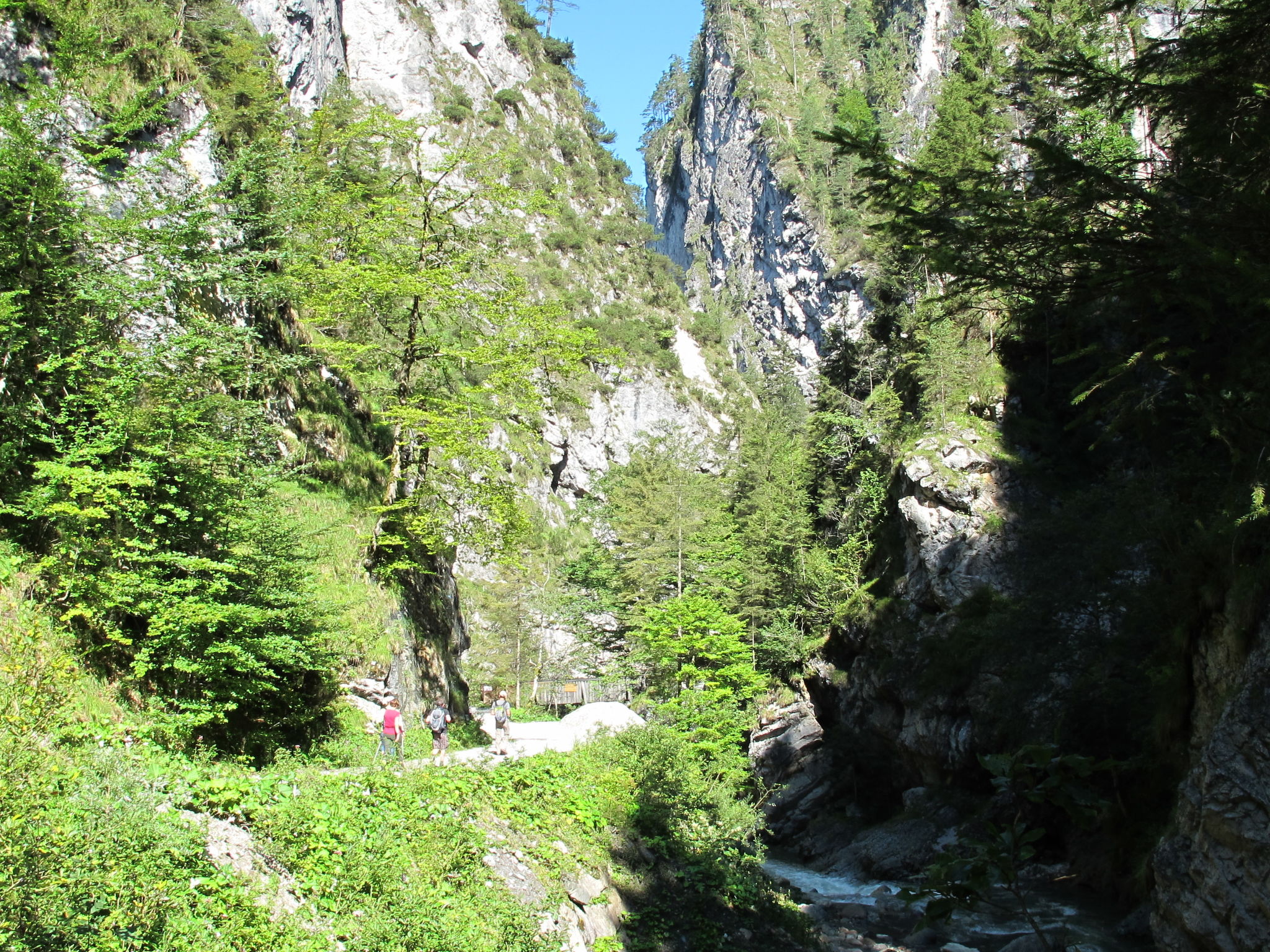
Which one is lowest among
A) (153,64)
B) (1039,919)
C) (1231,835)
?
(1039,919)

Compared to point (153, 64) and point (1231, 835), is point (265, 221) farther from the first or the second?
point (1231, 835)

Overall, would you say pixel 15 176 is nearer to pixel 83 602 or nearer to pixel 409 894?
pixel 83 602

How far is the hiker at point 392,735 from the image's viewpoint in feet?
33.5

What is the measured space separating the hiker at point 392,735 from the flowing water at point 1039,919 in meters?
6.97

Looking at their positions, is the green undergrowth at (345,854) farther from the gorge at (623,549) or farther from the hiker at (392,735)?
the hiker at (392,735)

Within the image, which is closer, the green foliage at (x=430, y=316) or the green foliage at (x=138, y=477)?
the green foliage at (x=138, y=477)

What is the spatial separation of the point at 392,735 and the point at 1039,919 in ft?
34.4

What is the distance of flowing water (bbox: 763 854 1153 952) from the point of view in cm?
1105

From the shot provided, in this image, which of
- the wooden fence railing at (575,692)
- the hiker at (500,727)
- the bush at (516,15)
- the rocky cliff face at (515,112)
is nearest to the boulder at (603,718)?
the hiker at (500,727)

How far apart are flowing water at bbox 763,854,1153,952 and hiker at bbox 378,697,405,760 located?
697 cm

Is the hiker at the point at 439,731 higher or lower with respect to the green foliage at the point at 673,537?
lower

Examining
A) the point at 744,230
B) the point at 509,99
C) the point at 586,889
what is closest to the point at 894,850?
the point at 586,889

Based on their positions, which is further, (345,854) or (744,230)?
(744,230)

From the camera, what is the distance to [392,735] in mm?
10320
